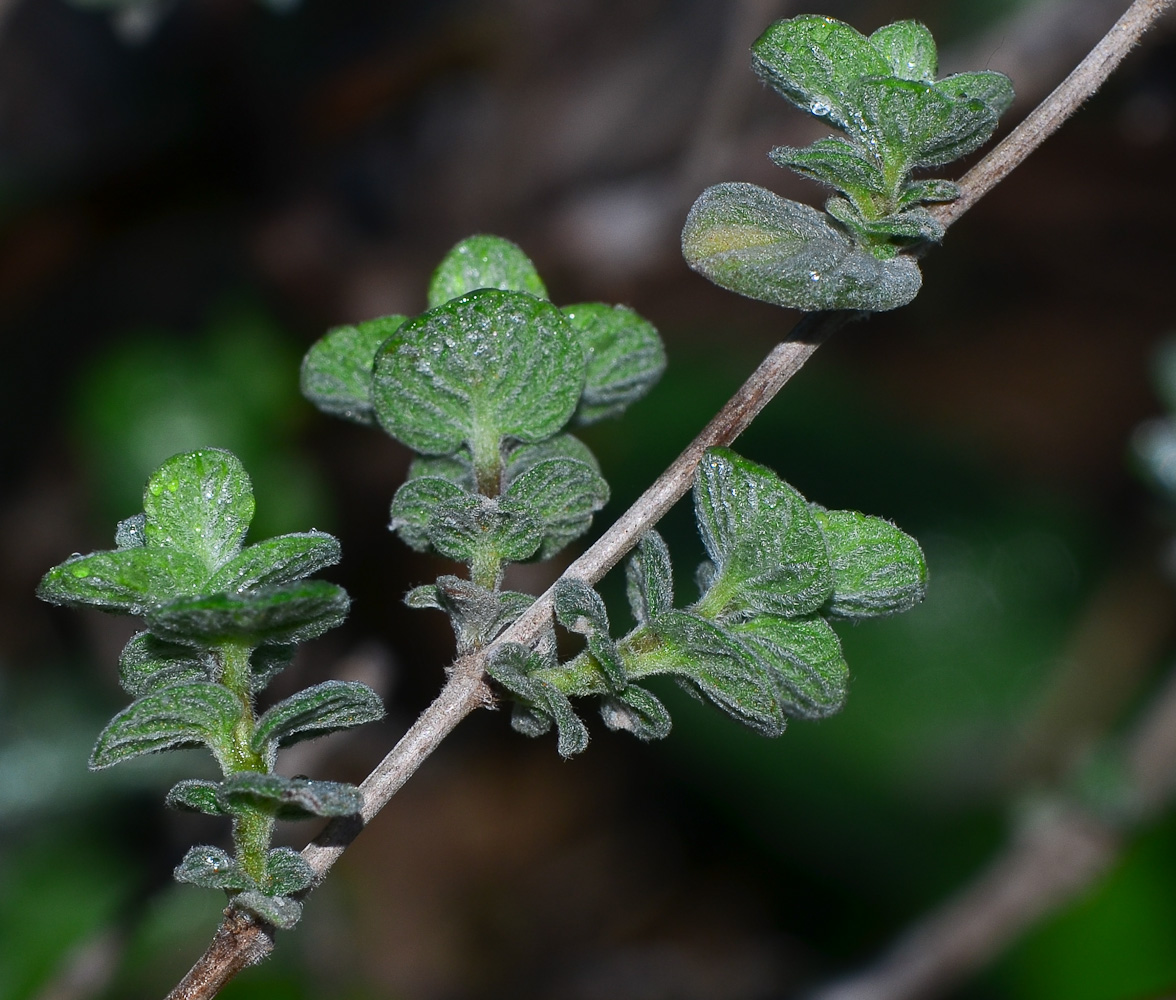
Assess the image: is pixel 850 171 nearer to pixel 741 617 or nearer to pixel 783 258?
pixel 783 258

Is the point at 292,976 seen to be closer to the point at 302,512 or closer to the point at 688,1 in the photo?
the point at 302,512

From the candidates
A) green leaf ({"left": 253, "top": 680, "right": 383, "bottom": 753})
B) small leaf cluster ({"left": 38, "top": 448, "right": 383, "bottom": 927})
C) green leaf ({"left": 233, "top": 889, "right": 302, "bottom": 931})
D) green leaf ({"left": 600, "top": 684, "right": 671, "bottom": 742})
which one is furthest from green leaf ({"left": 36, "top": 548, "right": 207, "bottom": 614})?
green leaf ({"left": 600, "top": 684, "right": 671, "bottom": 742})

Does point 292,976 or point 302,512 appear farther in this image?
point 302,512

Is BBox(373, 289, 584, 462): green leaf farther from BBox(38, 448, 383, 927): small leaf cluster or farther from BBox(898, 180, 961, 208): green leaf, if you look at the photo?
BBox(898, 180, 961, 208): green leaf

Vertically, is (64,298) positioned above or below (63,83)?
below

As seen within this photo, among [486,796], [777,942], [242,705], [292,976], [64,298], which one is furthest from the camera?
[486,796]

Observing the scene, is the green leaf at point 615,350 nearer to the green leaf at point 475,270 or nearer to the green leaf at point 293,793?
the green leaf at point 475,270

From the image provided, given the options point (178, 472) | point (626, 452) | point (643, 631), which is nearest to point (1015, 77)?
point (626, 452)

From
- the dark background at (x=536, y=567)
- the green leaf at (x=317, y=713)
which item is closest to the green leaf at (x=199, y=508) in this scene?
the green leaf at (x=317, y=713)

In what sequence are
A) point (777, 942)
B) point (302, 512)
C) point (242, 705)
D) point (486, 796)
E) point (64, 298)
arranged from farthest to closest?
point (486, 796) < point (777, 942) < point (64, 298) < point (302, 512) < point (242, 705)

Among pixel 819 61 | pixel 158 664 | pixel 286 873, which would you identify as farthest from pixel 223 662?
pixel 819 61
